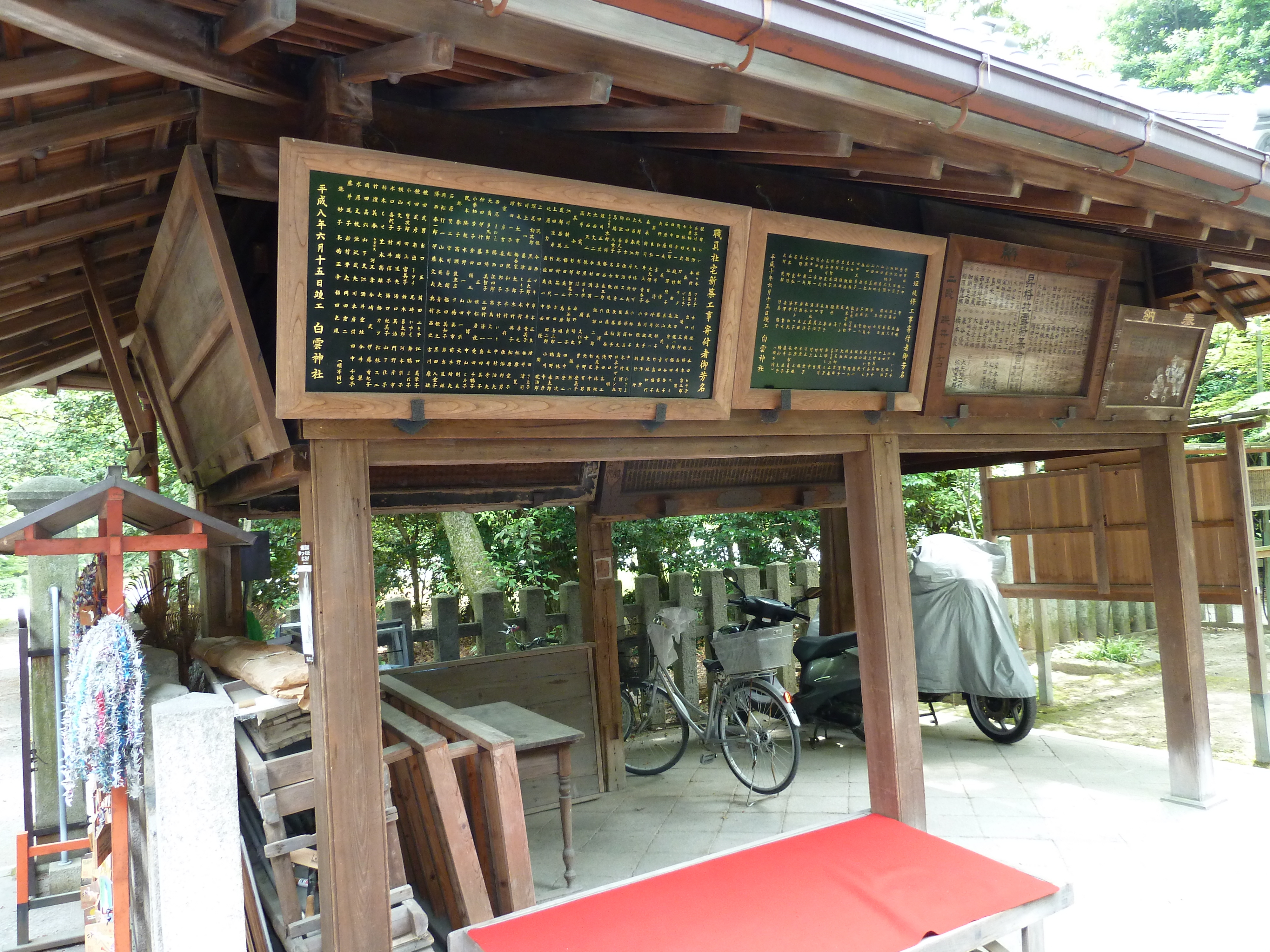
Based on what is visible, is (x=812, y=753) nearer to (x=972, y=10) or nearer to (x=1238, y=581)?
(x=1238, y=581)

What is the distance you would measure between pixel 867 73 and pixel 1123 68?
84.1 ft

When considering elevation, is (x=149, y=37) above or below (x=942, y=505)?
above

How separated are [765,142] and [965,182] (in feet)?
3.64

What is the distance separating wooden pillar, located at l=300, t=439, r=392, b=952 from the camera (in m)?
3.09

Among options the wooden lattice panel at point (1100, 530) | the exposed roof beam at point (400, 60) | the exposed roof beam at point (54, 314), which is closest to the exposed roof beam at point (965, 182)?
the exposed roof beam at point (400, 60)

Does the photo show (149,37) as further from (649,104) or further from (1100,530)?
(1100,530)

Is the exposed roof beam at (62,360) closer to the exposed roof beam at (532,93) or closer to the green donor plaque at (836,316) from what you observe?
→ the exposed roof beam at (532,93)

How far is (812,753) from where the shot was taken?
25.3ft

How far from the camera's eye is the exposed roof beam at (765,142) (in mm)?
3268

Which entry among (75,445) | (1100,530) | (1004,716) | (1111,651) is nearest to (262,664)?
(1004,716)

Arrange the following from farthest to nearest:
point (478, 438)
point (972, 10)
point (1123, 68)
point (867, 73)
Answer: point (1123, 68), point (972, 10), point (478, 438), point (867, 73)

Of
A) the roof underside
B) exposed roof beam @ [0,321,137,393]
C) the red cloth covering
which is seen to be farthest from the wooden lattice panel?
exposed roof beam @ [0,321,137,393]

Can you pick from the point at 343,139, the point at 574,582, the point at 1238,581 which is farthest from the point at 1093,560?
the point at 343,139

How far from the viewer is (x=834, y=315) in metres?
4.22
